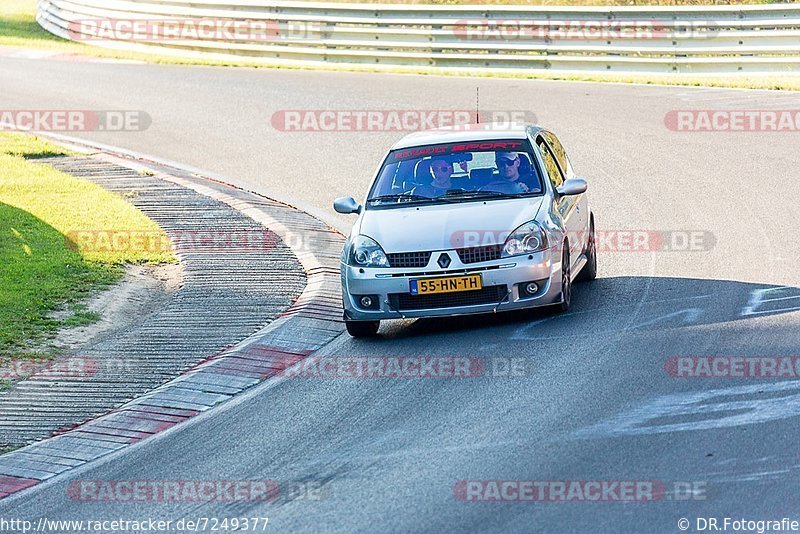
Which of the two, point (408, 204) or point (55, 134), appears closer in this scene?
point (408, 204)

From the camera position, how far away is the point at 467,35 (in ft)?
88.8

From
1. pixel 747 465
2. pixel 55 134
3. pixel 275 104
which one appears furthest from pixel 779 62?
pixel 747 465

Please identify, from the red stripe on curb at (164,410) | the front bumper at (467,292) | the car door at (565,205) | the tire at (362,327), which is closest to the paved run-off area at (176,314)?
the red stripe on curb at (164,410)

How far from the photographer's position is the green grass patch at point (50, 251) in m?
11.1

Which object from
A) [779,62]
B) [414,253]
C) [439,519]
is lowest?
[439,519]

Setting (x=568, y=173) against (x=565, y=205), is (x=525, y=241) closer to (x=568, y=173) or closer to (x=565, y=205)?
(x=565, y=205)

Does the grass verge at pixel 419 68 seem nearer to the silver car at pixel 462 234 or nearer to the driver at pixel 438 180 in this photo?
Result: the silver car at pixel 462 234

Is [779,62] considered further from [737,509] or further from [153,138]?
[737,509]

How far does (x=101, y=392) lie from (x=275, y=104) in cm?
1429

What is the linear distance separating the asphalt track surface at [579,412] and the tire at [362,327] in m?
0.09

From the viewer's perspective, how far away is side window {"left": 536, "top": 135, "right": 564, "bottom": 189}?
1179 centimetres

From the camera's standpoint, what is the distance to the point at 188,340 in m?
10.7

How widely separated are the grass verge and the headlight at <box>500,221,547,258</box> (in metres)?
13.5

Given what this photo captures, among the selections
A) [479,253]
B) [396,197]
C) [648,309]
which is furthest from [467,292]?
[648,309]
